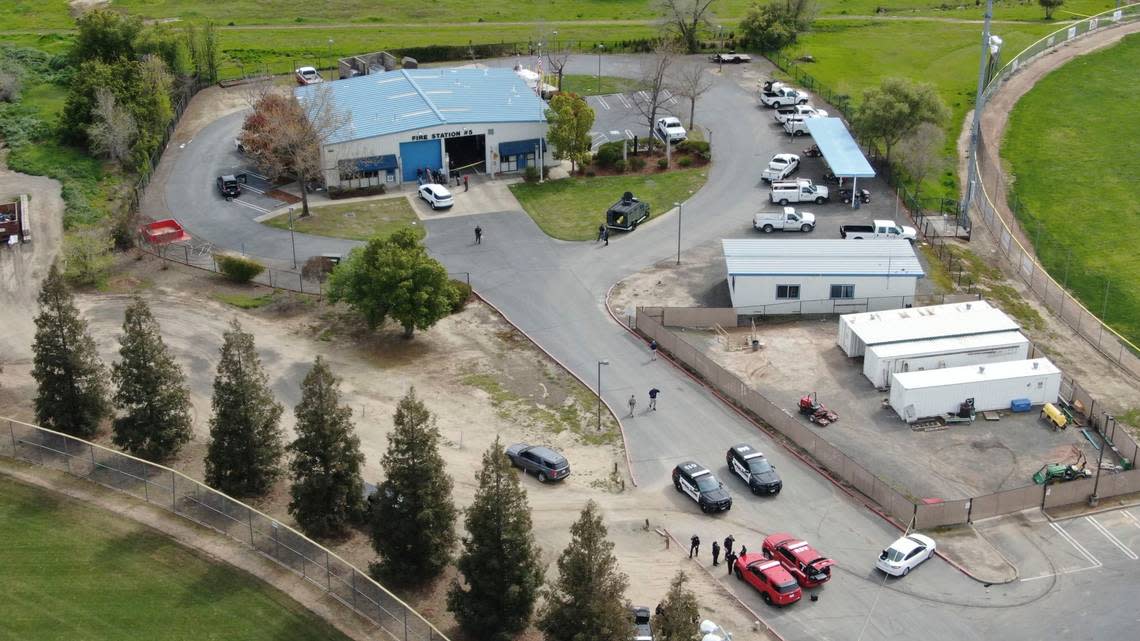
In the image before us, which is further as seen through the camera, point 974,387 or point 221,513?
point 974,387

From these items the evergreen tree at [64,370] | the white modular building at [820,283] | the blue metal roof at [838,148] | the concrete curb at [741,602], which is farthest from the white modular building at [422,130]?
the concrete curb at [741,602]

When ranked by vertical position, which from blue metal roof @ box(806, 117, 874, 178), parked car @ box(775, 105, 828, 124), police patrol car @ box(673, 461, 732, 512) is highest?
parked car @ box(775, 105, 828, 124)

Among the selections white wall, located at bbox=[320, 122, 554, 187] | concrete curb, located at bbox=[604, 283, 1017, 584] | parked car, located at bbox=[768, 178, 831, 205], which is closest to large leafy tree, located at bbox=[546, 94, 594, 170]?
white wall, located at bbox=[320, 122, 554, 187]

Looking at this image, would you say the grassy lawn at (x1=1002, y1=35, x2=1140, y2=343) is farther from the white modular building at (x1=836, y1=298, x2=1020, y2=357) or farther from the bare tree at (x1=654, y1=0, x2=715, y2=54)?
the bare tree at (x1=654, y1=0, x2=715, y2=54)

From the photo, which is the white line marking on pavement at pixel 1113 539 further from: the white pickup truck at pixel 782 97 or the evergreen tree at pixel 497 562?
the white pickup truck at pixel 782 97

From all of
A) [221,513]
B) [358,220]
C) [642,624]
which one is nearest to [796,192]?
[358,220]

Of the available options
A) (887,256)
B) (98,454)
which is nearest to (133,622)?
(98,454)

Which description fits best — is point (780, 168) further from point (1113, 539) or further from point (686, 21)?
point (1113, 539)
